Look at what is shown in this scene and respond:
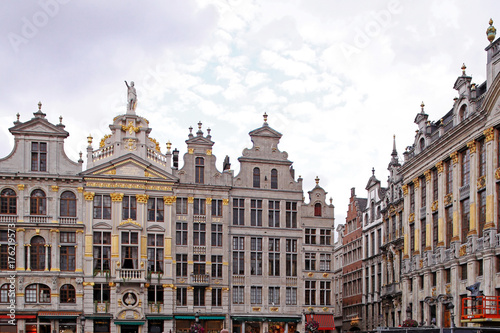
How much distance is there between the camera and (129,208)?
54.4 m

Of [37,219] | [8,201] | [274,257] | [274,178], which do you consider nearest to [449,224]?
[274,257]

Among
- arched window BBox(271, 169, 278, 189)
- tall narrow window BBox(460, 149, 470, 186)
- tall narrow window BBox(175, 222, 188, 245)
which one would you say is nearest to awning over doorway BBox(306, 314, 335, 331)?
arched window BBox(271, 169, 278, 189)

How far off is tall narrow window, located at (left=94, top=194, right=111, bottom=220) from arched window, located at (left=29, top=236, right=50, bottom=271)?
14.0 ft

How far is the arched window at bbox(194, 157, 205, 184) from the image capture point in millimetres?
56625

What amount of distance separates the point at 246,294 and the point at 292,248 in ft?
16.7

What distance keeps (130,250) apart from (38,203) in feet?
23.8

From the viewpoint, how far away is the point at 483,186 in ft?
135

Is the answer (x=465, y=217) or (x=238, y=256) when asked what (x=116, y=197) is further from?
(x=465, y=217)

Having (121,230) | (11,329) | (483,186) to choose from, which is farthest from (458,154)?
(11,329)

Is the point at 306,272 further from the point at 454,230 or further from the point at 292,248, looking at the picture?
the point at 454,230

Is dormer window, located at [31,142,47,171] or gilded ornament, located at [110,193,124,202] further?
gilded ornament, located at [110,193,124,202]

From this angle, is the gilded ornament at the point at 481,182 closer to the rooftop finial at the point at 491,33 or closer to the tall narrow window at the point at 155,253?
the rooftop finial at the point at 491,33

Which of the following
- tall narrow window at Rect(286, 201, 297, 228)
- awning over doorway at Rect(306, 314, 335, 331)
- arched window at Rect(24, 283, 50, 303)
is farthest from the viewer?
tall narrow window at Rect(286, 201, 297, 228)

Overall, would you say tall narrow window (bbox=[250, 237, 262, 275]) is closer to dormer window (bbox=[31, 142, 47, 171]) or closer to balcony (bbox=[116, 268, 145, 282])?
balcony (bbox=[116, 268, 145, 282])
